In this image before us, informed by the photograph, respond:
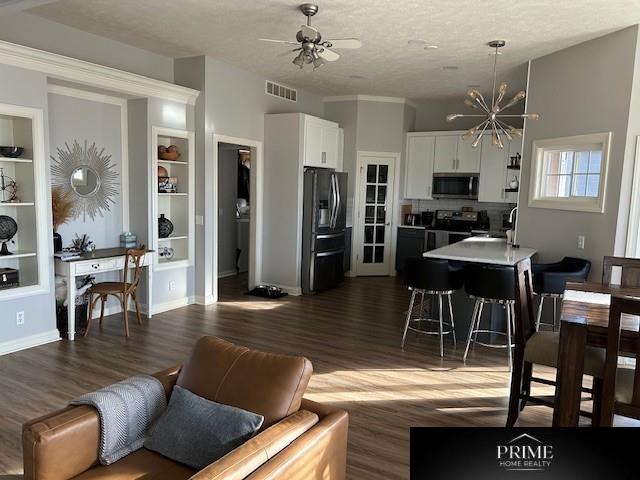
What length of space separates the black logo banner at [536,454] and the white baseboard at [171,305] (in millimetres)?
5169

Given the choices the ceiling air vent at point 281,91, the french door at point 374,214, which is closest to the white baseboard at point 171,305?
the ceiling air vent at point 281,91

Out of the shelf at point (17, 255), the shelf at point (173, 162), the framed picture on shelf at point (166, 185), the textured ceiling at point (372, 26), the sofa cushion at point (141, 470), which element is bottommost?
the sofa cushion at point (141, 470)

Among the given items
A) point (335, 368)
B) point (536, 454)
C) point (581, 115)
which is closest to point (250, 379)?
point (536, 454)

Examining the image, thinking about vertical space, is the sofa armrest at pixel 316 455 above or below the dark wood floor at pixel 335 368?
above

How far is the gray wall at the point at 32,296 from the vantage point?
4129 millimetres

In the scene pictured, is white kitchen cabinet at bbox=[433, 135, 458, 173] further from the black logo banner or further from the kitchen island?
the black logo banner

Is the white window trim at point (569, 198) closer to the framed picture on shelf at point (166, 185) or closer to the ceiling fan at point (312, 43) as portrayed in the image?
the ceiling fan at point (312, 43)

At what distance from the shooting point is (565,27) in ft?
14.6

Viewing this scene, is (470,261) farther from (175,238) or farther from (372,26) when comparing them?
(175,238)

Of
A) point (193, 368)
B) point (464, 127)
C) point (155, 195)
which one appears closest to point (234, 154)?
point (155, 195)

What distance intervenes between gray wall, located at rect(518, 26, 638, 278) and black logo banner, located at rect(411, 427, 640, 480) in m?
4.22

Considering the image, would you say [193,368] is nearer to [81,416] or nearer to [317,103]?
[81,416]

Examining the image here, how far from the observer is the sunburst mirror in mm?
5055

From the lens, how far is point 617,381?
2406 millimetres
